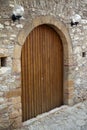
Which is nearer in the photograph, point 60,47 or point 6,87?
point 6,87

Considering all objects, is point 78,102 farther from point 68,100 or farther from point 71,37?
point 71,37

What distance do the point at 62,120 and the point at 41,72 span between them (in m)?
1.39


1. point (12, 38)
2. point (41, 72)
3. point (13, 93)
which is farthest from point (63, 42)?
point (13, 93)

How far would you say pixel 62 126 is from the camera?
6.31 metres

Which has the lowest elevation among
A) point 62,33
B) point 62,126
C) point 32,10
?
point 62,126

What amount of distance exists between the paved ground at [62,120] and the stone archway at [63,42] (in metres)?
0.50

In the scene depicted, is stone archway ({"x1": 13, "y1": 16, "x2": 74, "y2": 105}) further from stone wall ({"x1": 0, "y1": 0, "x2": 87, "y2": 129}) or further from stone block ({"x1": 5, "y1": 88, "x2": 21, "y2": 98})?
stone block ({"x1": 5, "y1": 88, "x2": 21, "y2": 98})

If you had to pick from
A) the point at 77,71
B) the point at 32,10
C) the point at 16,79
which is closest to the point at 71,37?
the point at 77,71

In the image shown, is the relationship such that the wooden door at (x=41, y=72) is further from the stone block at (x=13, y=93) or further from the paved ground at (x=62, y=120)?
the stone block at (x=13, y=93)

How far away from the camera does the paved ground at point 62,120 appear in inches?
246

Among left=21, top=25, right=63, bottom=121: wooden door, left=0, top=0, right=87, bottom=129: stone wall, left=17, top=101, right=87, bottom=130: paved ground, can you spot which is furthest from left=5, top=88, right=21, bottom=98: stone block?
left=17, top=101, right=87, bottom=130: paved ground

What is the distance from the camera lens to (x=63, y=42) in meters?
7.59

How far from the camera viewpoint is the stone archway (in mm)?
6043

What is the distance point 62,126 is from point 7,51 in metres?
2.27
